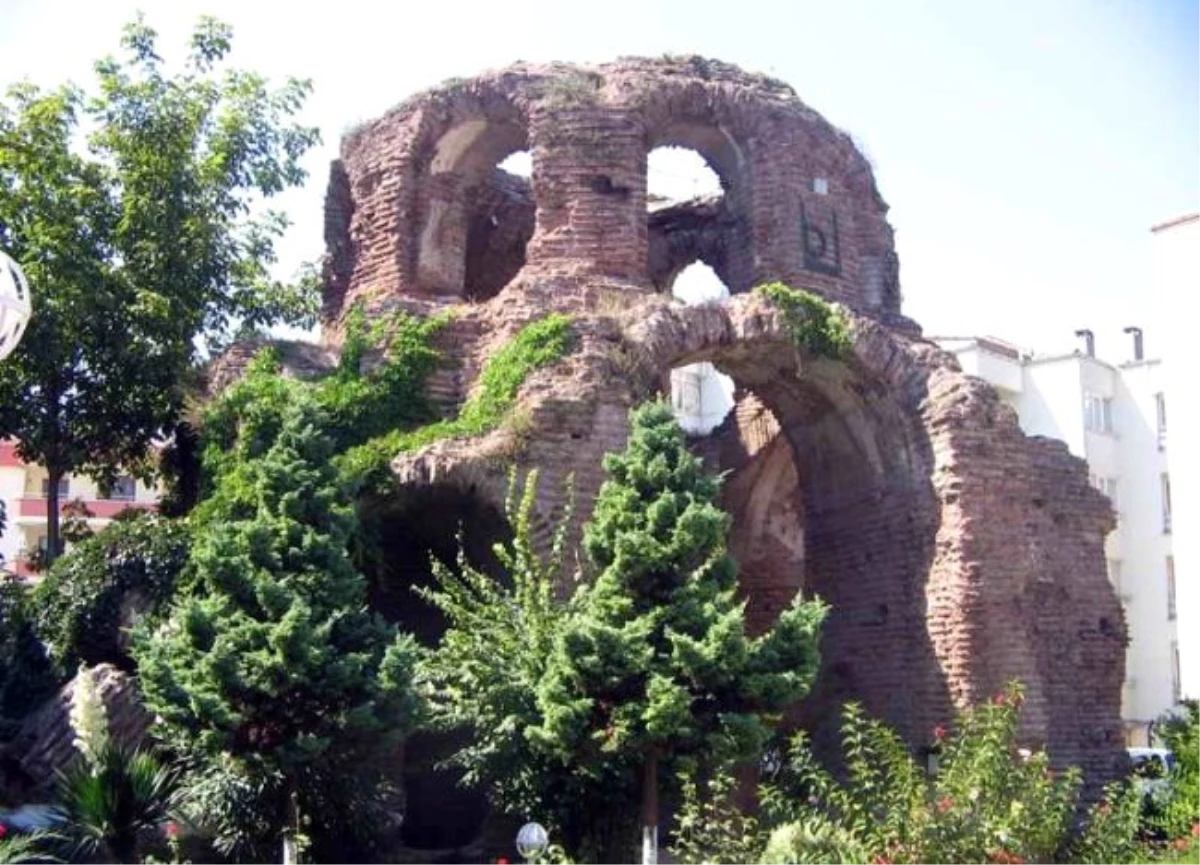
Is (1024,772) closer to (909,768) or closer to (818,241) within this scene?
(909,768)

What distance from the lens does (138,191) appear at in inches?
657

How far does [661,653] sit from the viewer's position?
10234mm

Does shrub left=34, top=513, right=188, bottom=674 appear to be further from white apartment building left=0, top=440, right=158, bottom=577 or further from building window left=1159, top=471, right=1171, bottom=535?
building window left=1159, top=471, right=1171, bottom=535

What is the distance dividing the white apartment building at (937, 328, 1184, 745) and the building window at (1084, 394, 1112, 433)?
0.07 ft

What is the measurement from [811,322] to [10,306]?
828cm

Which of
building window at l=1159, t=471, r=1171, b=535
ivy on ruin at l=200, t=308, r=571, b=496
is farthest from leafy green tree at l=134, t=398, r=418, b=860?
building window at l=1159, t=471, r=1171, b=535

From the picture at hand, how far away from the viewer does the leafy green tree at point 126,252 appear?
15.9 m

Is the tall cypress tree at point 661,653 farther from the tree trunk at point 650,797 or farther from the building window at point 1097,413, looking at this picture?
the building window at point 1097,413

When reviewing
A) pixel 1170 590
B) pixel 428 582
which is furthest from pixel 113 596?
pixel 1170 590

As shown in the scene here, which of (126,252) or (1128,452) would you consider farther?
(1128,452)

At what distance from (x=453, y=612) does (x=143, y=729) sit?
293 cm

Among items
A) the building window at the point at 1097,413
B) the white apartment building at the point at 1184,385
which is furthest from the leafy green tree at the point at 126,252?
the building window at the point at 1097,413

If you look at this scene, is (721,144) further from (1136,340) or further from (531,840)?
(1136,340)

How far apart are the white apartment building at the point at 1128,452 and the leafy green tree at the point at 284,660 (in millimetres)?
22040
